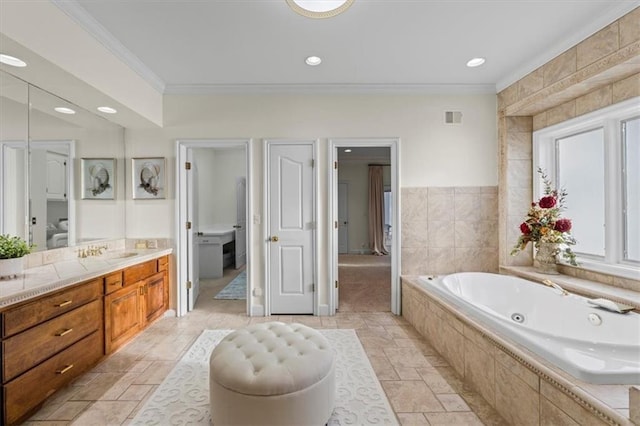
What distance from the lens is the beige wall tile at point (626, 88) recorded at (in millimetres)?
2279

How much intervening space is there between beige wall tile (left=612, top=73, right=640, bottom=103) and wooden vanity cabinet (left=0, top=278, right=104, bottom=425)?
4.46 m

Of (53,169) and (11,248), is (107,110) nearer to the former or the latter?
(53,169)

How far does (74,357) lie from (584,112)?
4.66 meters

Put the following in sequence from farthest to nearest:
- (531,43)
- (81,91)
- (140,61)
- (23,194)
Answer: (140,61) → (531,43) → (81,91) → (23,194)

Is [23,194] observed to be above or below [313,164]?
below

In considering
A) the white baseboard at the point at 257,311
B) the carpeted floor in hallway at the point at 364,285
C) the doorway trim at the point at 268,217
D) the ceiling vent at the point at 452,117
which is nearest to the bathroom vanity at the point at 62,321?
the white baseboard at the point at 257,311

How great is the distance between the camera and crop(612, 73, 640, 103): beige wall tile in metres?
2.28

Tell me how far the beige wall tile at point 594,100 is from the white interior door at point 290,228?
2649 mm

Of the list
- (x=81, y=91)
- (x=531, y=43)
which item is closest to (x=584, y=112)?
(x=531, y=43)

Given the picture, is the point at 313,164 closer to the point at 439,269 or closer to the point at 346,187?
the point at 439,269

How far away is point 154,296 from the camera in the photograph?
10.2 feet

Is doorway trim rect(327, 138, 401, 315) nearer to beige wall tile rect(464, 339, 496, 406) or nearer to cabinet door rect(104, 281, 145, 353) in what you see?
beige wall tile rect(464, 339, 496, 406)

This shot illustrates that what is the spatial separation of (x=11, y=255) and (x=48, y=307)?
1.66ft

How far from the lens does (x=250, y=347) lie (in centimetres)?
172
